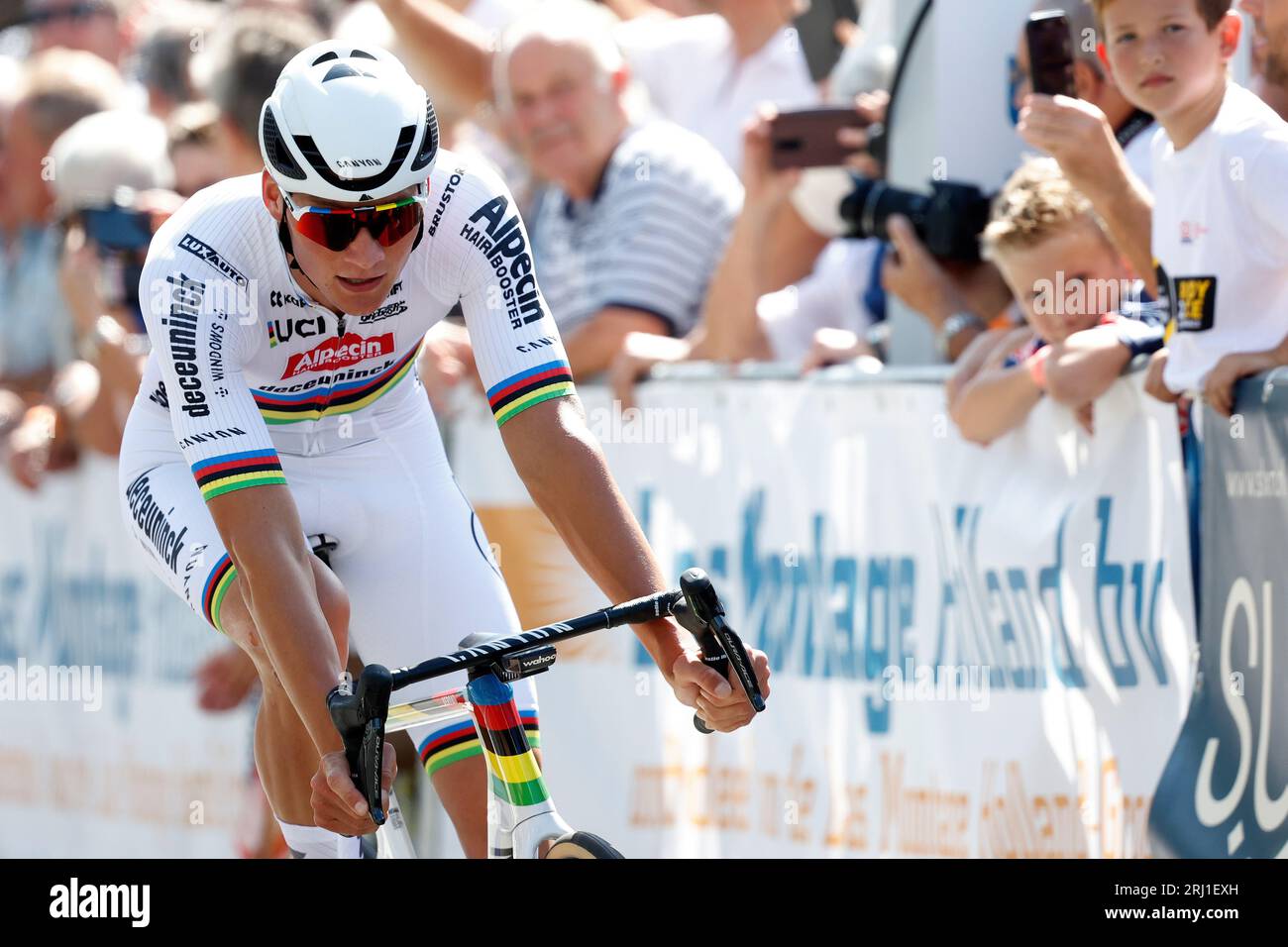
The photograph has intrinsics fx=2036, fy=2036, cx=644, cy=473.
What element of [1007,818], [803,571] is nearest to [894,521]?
[803,571]

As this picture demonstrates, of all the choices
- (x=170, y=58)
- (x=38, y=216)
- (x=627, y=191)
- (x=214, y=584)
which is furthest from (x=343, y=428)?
(x=38, y=216)

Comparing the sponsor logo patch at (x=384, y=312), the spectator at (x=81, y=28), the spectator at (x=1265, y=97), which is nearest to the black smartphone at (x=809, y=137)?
the spectator at (x=1265, y=97)

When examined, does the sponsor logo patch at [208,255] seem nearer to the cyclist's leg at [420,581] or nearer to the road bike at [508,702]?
the cyclist's leg at [420,581]

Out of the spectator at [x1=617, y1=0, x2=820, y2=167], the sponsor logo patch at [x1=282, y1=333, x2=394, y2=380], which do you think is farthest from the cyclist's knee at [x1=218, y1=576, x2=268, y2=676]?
the spectator at [x1=617, y1=0, x2=820, y2=167]

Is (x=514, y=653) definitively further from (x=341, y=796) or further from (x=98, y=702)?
(x=98, y=702)

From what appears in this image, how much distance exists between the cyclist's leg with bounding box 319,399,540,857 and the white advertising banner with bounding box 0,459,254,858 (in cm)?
338

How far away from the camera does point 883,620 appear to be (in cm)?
604

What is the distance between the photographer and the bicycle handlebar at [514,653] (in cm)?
346

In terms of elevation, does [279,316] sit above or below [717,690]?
above

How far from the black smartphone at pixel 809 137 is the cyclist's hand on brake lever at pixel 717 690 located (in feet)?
11.0

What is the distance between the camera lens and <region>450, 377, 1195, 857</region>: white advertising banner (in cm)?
534

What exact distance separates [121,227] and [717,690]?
4911mm
